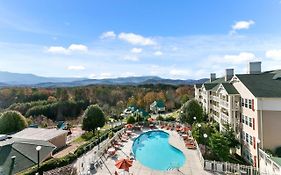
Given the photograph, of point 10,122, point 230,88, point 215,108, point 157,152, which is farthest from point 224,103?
point 10,122

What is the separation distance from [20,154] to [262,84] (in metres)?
24.1

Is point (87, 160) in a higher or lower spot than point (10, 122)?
lower

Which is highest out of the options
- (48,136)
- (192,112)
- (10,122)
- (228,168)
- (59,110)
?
(192,112)

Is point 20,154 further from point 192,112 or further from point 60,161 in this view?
point 192,112

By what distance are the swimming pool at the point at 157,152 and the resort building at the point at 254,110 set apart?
6.78m

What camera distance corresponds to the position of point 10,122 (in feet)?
125

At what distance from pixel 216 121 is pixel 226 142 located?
13.3 metres

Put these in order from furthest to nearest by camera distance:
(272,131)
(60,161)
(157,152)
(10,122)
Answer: (10,122)
(157,152)
(60,161)
(272,131)

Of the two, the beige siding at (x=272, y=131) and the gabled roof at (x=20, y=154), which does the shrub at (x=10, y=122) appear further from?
the beige siding at (x=272, y=131)

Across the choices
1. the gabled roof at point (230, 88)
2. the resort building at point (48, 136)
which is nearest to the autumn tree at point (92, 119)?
the resort building at point (48, 136)

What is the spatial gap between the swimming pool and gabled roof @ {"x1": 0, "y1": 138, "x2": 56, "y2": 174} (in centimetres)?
983

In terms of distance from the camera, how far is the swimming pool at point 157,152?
80.4ft

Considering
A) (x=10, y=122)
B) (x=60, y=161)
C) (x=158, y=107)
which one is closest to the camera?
(x=60, y=161)

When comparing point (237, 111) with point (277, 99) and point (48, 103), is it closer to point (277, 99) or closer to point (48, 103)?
point (277, 99)
